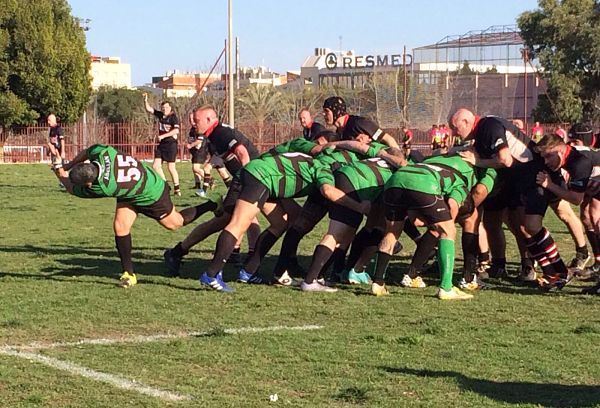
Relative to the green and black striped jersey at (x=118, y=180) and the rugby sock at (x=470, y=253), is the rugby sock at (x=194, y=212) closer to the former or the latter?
the green and black striped jersey at (x=118, y=180)

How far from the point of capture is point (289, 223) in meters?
10.9

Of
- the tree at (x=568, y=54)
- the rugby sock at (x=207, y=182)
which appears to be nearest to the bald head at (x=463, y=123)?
the rugby sock at (x=207, y=182)

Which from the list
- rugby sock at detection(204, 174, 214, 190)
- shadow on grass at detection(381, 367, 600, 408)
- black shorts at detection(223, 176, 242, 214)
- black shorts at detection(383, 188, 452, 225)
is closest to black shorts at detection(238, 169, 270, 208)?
black shorts at detection(223, 176, 242, 214)

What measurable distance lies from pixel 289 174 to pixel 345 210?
0.67 m

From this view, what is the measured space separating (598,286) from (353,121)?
10.1 ft

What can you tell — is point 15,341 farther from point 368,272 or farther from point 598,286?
point 598,286

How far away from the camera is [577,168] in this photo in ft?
32.7

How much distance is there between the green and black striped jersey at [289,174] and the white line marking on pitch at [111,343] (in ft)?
7.32

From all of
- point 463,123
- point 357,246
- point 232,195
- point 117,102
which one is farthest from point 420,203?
point 117,102

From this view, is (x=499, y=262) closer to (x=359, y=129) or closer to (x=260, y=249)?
(x=359, y=129)

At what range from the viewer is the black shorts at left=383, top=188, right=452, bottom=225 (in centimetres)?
938

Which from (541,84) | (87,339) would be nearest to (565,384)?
(87,339)

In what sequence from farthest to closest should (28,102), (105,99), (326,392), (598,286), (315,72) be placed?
(315,72), (105,99), (28,102), (598,286), (326,392)

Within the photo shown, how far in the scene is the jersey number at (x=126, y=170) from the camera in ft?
32.6
